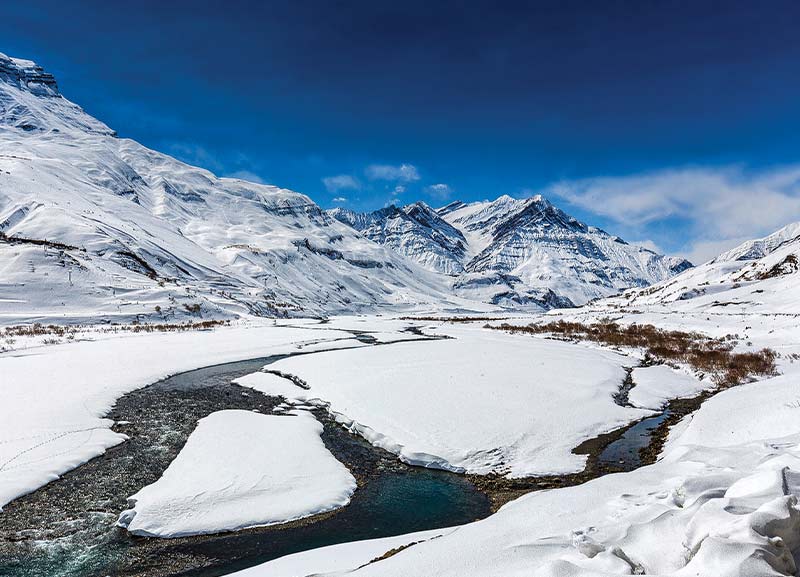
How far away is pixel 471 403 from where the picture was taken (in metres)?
19.4

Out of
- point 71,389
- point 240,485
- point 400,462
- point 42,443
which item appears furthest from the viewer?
point 71,389

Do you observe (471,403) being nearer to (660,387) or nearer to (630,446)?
(630,446)

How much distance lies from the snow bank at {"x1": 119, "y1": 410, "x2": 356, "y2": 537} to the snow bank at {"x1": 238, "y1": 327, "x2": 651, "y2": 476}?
3.14 meters

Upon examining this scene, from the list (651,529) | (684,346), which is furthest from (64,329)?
(684,346)

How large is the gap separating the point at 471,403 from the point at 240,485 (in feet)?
34.6

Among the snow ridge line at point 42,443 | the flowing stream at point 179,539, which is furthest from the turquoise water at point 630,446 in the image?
the snow ridge line at point 42,443

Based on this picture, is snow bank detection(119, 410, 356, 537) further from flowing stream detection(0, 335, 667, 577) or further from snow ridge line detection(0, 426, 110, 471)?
snow ridge line detection(0, 426, 110, 471)

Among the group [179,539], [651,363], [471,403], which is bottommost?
[179,539]

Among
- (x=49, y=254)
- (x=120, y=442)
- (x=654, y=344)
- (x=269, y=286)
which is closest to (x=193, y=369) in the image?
(x=120, y=442)

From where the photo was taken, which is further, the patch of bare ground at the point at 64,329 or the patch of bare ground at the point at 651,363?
the patch of bare ground at the point at 64,329

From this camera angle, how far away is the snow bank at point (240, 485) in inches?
423

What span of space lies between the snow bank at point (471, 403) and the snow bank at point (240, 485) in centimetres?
314

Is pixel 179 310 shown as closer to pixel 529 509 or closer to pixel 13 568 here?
pixel 13 568

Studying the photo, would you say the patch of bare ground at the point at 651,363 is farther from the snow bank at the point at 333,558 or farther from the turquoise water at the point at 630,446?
the snow bank at the point at 333,558
